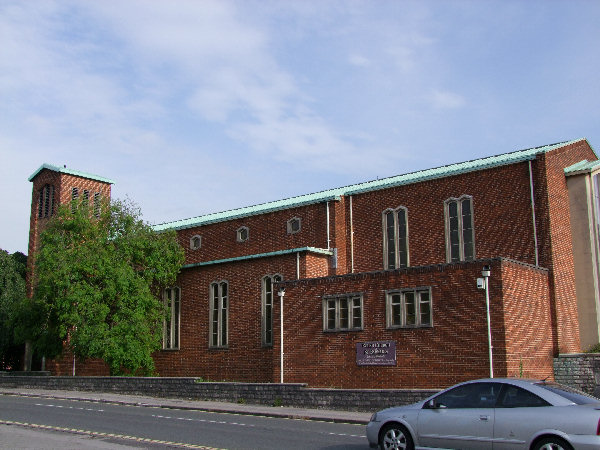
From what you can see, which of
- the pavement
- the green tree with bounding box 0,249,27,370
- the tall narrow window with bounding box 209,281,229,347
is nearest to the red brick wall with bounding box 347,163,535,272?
the tall narrow window with bounding box 209,281,229,347

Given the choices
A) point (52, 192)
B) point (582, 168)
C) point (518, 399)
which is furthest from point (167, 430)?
point (52, 192)

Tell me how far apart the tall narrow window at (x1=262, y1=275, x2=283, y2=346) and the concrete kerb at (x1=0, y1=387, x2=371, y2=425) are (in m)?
5.48

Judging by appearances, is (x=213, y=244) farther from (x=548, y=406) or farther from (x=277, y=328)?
(x=548, y=406)

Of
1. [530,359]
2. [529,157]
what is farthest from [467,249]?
[530,359]

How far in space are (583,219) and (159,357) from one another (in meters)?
21.9

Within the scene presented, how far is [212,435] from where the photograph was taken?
16.0 metres

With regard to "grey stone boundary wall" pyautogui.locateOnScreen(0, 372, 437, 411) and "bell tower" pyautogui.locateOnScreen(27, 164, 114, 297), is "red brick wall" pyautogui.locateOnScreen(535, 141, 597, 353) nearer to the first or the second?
"grey stone boundary wall" pyautogui.locateOnScreen(0, 372, 437, 411)

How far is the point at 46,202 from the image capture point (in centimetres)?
4428

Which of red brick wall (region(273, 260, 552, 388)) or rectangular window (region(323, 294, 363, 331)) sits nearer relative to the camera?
red brick wall (region(273, 260, 552, 388))

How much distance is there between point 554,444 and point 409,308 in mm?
15034

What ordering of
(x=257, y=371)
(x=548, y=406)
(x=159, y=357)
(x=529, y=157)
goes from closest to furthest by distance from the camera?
(x=548, y=406) → (x=529, y=157) → (x=257, y=371) → (x=159, y=357)

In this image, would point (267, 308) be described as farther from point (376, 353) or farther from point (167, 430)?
point (167, 430)

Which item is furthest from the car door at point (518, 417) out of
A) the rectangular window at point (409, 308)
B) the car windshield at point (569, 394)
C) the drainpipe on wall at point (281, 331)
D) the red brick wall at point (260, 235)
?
the red brick wall at point (260, 235)

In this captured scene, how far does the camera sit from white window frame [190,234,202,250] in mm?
39656
